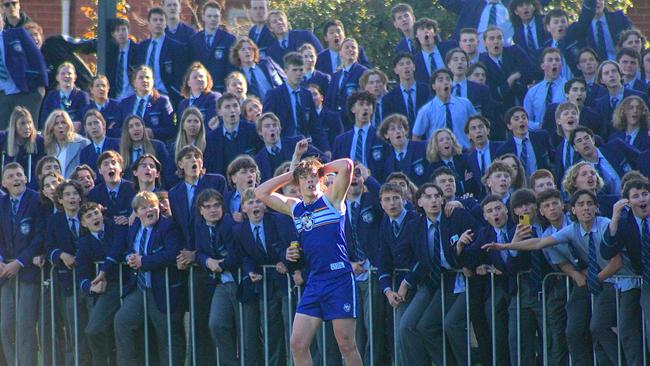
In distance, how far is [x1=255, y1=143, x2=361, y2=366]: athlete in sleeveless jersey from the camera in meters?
11.5

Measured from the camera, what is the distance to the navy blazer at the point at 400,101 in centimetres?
1585

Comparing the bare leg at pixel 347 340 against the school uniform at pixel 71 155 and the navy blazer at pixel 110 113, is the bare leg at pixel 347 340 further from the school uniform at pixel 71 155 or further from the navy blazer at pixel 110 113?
the navy blazer at pixel 110 113

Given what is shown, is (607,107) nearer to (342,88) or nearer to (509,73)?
(509,73)

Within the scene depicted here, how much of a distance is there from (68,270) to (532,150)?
188 inches

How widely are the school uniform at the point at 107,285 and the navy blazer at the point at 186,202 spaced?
1.75ft

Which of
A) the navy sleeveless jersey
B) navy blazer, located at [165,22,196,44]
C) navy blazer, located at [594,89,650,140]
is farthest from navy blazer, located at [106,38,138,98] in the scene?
the navy sleeveless jersey

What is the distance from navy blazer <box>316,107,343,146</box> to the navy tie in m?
4.72

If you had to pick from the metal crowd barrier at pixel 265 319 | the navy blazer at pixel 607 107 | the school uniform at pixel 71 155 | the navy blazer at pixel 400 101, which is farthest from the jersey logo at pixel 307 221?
the school uniform at pixel 71 155

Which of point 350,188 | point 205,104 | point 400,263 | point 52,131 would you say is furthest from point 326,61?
point 400,263

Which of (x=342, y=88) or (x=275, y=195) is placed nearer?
(x=275, y=195)

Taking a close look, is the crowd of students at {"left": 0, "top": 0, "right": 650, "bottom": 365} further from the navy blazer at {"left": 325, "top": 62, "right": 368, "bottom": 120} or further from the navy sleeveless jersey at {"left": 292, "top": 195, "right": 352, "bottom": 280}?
the navy sleeveless jersey at {"left": 292, "top": 195, "right": 352, "bottom": 280}

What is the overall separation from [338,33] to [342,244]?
20.9ft

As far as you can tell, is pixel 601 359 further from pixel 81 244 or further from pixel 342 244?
pixel 81 244

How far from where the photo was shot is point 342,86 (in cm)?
1644
